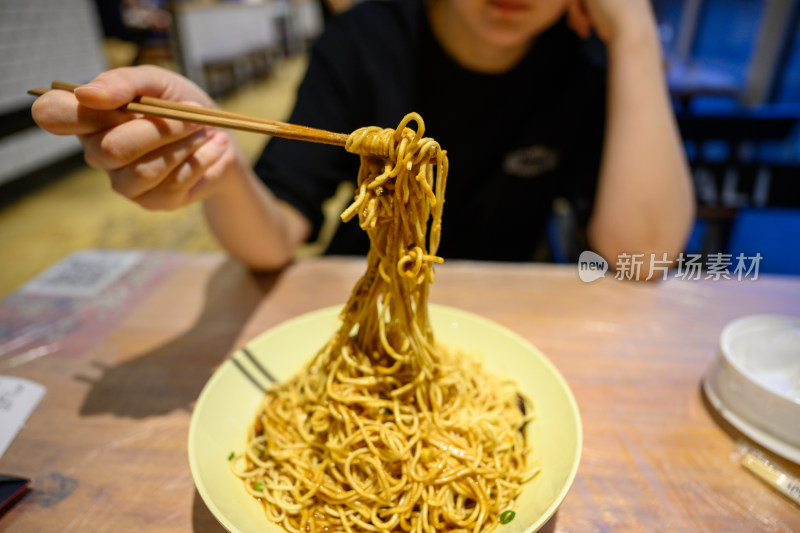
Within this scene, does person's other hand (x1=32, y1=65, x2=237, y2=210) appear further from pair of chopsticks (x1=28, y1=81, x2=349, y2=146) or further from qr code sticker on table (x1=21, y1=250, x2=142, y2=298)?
qr code sticker on table (x1=21, y1=250, x2=142, y2=298)

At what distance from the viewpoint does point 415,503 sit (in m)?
0.95

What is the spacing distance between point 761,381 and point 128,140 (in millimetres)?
1491

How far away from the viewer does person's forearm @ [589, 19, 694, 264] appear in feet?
5.20

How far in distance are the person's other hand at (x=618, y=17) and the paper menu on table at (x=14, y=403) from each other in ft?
6.99

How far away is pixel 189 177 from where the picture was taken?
113cm

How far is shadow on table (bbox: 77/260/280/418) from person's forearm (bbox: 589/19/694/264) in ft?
4.22

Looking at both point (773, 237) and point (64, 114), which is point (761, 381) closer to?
point (64, 114)

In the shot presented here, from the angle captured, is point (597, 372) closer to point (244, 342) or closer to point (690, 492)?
point (690, 492)

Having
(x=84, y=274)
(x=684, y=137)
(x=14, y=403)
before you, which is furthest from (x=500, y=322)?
(x=684, y=137)

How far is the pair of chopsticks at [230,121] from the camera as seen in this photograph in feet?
2.91

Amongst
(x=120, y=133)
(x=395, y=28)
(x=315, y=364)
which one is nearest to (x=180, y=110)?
(x=120, y=133)

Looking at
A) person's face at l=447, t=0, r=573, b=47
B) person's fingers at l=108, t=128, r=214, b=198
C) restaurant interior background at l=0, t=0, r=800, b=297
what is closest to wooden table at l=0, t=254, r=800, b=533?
person's fingers at l=108, t=128, r=214, b=198

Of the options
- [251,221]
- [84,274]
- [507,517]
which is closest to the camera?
[507,517]

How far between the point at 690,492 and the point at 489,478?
42cm
